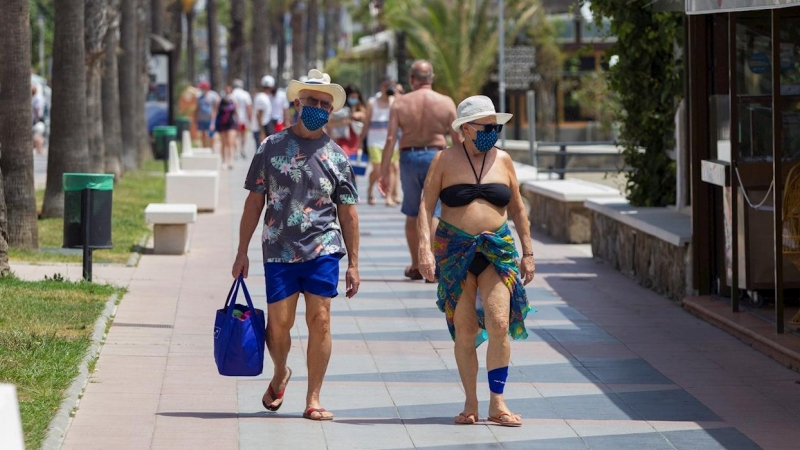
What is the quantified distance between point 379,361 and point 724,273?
3.43 meters

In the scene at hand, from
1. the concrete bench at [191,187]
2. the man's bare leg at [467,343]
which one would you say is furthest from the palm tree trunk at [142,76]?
the man's bare leg at [467,343]

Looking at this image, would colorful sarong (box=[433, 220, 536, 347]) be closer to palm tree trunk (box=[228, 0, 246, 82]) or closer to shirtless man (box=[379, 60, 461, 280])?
shirtless man (box=[379, 60, 461, 280])

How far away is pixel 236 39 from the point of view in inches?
2127

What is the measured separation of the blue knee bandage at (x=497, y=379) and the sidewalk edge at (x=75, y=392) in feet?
6.87

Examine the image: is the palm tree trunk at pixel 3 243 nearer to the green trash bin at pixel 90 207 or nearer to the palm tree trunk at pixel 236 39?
the green trash bin at pixel 90 207

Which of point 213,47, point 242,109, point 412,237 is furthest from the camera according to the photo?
point 213,47

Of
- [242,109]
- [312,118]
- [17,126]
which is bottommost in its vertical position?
[312,118]

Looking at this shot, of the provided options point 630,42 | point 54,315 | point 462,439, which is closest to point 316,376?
point 462,439

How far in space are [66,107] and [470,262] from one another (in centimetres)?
1118

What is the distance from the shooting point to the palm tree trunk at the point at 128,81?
28109mm

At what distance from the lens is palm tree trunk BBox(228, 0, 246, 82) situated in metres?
52.1

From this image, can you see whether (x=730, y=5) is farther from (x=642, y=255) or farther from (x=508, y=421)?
(x=642, y=255)

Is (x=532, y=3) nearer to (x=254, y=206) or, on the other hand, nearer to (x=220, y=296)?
(x=220, y=296)

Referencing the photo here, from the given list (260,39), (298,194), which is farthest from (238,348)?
(260,39)
